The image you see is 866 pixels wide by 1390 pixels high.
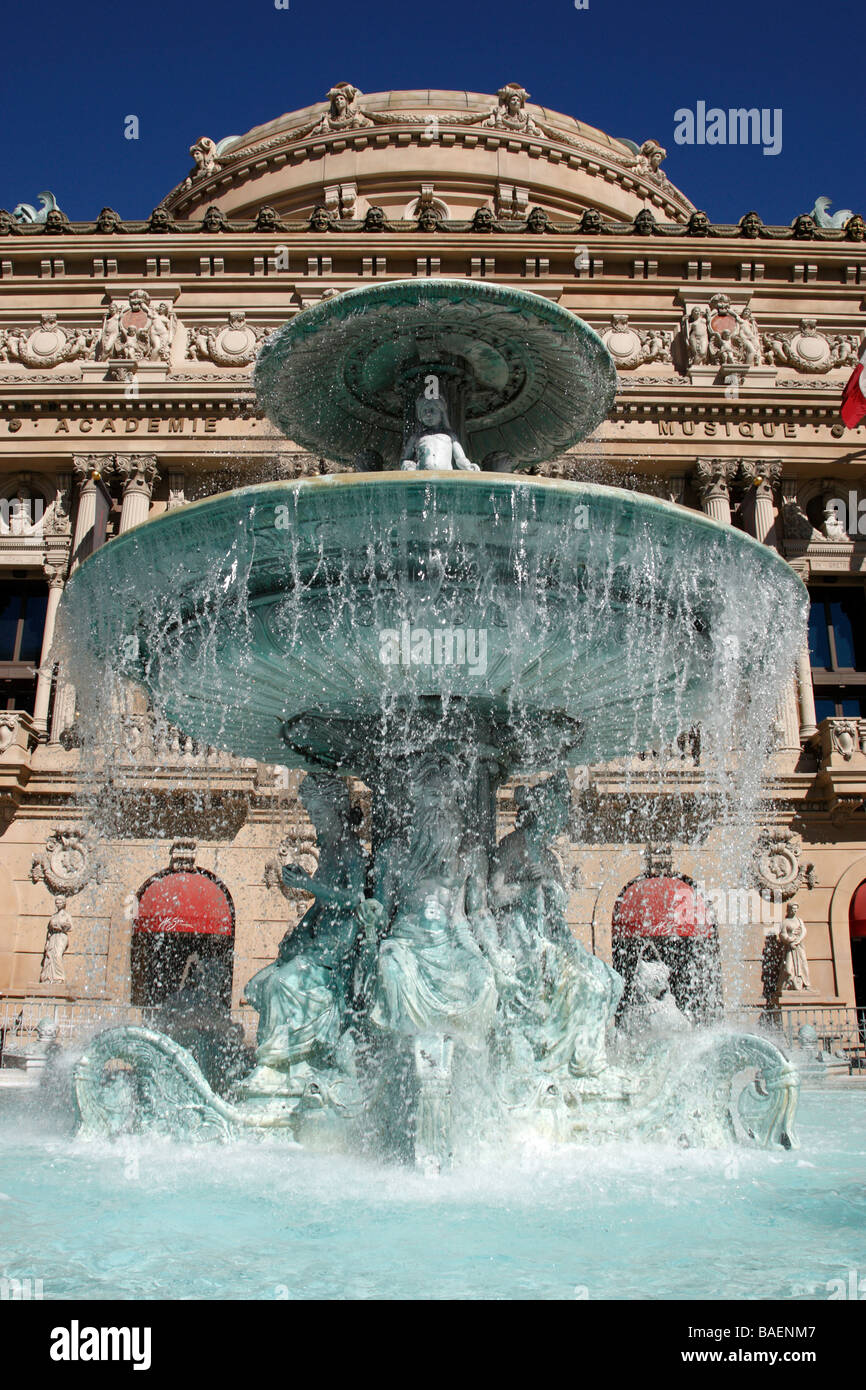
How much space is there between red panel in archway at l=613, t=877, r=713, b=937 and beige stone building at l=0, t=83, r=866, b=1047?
7 cm

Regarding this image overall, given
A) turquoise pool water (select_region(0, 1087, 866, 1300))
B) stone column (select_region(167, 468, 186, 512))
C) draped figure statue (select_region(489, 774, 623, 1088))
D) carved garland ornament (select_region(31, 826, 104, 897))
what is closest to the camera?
turquoise pool water (select_region(0, 1087, 866, 1300))

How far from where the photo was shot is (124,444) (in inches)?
876

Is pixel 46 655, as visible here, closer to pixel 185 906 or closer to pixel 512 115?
pixel 185 906

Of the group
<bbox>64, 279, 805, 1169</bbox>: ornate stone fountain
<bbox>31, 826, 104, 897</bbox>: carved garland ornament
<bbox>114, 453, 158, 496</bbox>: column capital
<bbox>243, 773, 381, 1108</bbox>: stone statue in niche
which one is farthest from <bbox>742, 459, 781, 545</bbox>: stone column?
<bbox>243, 773, 381, 1108</bbox>: stone statue in niche

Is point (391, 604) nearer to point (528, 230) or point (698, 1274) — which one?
point (698, 1274)

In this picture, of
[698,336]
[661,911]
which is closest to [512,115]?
[698,336]

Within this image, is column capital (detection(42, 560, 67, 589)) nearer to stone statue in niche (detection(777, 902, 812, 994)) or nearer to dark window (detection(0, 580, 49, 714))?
dark window (detection(0, 580, 49, 714))

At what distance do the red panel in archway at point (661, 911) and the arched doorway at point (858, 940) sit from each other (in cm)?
268

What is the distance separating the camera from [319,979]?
6.32 meters

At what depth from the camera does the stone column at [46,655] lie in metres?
20.8

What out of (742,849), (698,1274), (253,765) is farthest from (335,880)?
(742,849)

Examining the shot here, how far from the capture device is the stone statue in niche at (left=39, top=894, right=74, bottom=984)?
17828 mm

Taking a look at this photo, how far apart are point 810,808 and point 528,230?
13.2 metres
